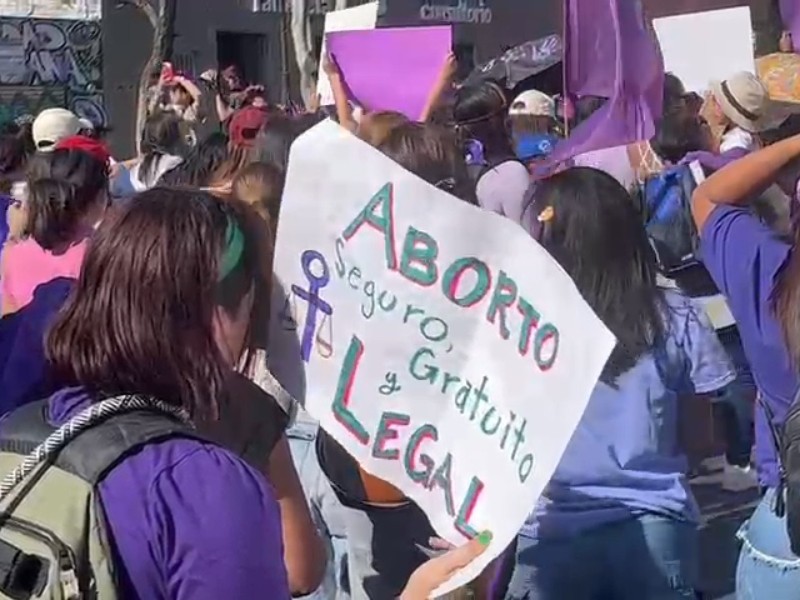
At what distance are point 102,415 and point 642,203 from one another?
4.05 m

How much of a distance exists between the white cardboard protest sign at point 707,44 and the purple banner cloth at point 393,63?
1351 millimetres

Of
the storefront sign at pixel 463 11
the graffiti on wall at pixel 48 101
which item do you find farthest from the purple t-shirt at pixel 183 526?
the storefront sign at pixel 463 11

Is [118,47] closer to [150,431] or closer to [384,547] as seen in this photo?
[384,547]

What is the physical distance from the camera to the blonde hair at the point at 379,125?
3.72 metres

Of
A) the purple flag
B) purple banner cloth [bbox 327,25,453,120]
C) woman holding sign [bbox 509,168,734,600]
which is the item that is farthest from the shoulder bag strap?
purple banner cloth [bbox 327,25,453,120]

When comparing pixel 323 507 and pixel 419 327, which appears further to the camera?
pixel 323 507

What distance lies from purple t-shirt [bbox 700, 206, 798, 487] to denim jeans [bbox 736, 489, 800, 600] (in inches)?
3.7

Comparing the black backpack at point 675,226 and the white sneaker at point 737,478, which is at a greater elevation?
the black backpack at point 675,226

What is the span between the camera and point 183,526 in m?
1.83

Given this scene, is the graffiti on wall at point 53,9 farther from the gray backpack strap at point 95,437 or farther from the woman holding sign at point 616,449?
the gray backpack strap at point 95,437

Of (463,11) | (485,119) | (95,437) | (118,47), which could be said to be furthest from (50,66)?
(95,437)

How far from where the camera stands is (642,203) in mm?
5715

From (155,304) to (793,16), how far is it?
2587 millimetres

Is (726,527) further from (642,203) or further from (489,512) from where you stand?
(489,512)
